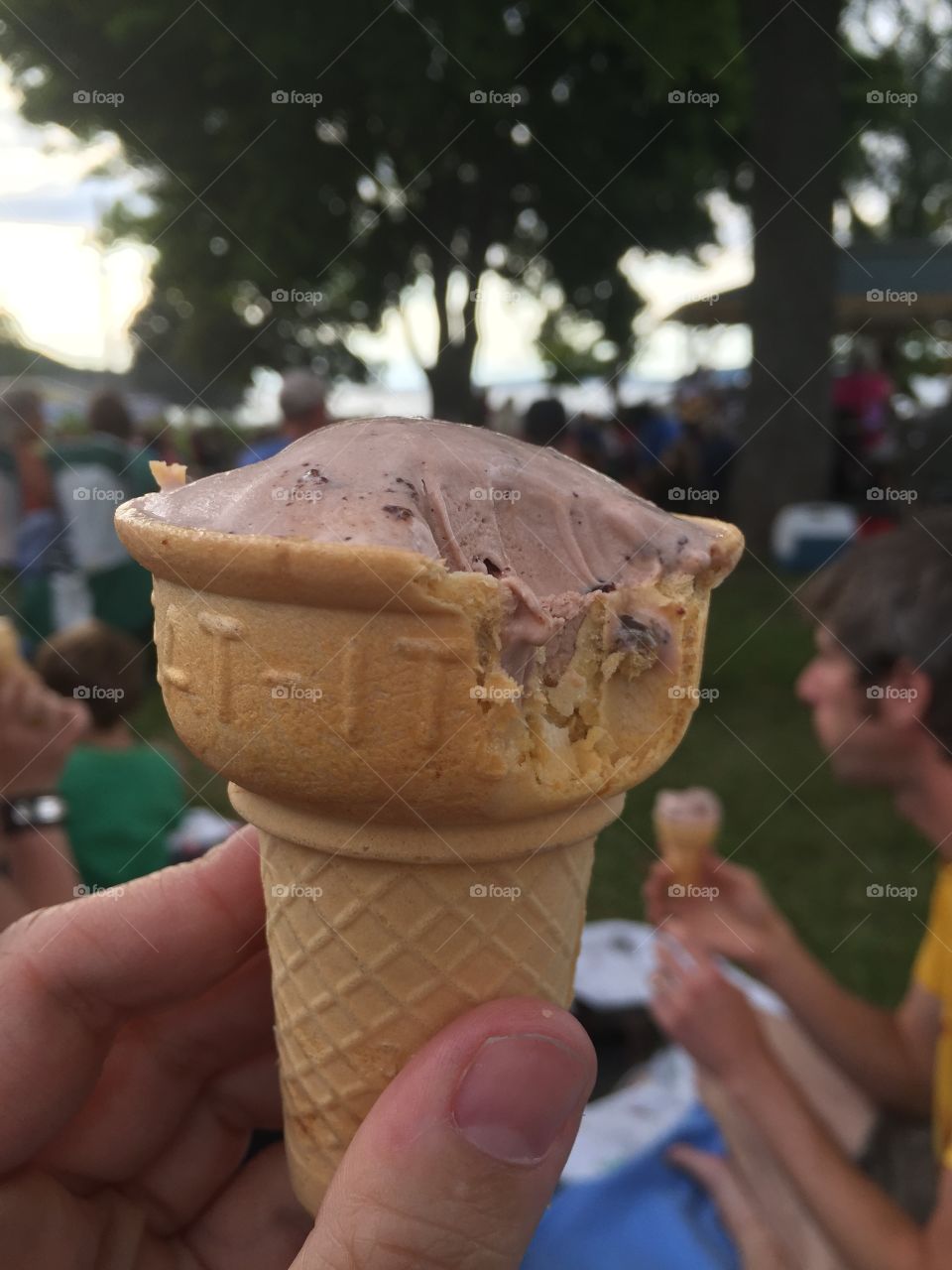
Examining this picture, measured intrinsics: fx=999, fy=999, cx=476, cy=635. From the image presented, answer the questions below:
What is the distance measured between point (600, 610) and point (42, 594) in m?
4.13

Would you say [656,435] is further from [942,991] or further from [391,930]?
[391,930]

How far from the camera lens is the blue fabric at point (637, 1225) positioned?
249 centimetres

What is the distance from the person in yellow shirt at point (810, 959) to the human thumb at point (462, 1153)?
1179 millimetres

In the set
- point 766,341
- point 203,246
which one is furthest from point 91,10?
point 766,341

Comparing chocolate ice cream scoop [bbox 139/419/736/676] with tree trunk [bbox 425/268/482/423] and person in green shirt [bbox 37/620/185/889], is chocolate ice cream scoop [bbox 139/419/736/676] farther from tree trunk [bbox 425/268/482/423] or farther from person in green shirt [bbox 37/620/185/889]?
tree trunk [bbox 425/268/482/423]

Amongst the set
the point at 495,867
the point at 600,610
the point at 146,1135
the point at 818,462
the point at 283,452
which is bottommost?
the point at 818,462

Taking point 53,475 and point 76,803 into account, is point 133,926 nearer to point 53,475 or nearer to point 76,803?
point 76,803

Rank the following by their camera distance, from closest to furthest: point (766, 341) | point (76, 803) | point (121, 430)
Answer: point (76, 803) < point (121, 430) < point (766, 341)

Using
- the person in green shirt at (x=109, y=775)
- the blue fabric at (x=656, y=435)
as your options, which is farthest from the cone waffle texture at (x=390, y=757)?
the blue fabric at (x=656, y=435)

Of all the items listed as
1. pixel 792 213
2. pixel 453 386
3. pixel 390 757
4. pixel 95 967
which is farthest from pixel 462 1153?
pixel 453 386

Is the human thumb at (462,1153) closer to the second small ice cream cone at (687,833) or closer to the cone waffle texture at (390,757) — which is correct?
the cone waffle texture at (390,757)

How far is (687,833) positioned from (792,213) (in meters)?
7.73

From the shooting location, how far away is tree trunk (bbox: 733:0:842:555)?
8.84m

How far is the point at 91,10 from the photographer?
9.13 m
